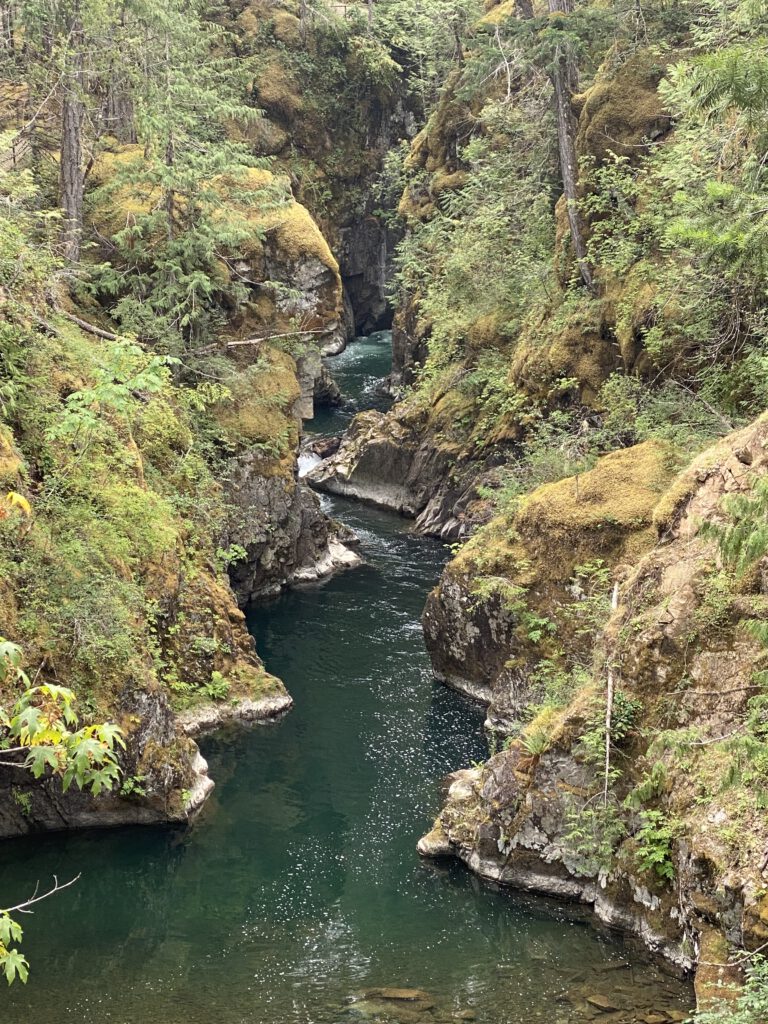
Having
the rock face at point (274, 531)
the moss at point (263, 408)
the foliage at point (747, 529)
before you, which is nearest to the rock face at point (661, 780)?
the foliage at point (747, 529)

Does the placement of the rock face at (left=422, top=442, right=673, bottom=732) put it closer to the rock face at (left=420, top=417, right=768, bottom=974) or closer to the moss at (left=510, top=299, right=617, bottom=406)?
the rock face at (left=420, top=417, right=768, bottom=974)

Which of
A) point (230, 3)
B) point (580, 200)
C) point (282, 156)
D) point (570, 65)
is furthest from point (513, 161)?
point (230, 3)

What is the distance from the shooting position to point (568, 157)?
81.8 feet

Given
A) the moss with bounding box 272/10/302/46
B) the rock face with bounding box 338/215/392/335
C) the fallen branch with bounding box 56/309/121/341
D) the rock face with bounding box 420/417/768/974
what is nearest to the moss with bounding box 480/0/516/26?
the moss with bounding box 272/10/302/46

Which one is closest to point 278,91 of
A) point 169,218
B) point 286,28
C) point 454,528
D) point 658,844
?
point 286,28

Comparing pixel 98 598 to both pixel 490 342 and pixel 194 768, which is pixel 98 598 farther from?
pixel 490 342

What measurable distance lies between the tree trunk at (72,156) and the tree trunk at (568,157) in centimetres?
1187

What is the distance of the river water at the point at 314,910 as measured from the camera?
10.7 meters

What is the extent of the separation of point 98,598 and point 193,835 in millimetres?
4077

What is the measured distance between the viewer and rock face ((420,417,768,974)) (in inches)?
416

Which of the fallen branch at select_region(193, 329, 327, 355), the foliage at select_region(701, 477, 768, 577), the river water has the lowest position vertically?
the river water

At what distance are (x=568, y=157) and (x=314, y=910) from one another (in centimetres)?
2005

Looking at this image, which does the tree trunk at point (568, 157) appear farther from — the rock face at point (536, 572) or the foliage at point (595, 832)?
the foliage at point (595, 832)

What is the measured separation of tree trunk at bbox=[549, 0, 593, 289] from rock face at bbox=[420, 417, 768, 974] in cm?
1135
